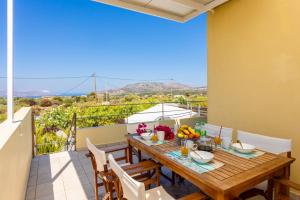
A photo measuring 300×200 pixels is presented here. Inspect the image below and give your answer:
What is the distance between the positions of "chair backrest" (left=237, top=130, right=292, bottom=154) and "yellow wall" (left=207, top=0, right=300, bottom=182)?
75 centimetres

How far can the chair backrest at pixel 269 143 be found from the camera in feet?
6.25

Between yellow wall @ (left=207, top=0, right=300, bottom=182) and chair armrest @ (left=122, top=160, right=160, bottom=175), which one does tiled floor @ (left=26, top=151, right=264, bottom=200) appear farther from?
yellow wall @ (left=207, top=0, right=300, bottom=182)

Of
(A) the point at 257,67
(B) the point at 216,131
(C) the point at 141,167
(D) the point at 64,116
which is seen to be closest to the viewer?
(C) the point at 141,167

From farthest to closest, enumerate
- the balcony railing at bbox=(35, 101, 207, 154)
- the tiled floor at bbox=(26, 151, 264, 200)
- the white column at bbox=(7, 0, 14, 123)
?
the balcony railing at bbox=(35, 101, 207, 154), the tiled floor at bbox=(26, 151, 264, 200), the white column at bbox=(7, 0, 14, 123)

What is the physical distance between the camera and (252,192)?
5.91 feet

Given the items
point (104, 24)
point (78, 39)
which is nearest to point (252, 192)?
point (104, 24)

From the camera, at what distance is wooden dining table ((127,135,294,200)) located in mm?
1239

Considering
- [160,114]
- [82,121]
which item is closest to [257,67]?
[160,114]

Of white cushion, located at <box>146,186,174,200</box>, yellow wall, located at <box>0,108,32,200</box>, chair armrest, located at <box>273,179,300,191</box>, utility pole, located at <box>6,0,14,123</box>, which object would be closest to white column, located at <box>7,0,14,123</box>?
utility pole, located at <box>6,0,14,123</box>

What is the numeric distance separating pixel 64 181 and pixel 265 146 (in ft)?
9.23

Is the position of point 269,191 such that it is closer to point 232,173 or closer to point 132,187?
point 232,173

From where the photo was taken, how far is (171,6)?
363cm

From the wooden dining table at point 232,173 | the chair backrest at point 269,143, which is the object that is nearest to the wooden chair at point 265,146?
the chair backrest at point 269,143

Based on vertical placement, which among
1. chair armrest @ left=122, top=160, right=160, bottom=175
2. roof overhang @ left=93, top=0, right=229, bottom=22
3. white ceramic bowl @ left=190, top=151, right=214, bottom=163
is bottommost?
chair armrest @ left=122, top=160, right=160, bottom=175
